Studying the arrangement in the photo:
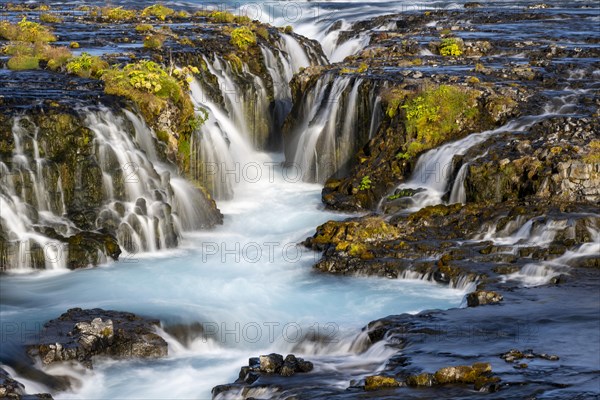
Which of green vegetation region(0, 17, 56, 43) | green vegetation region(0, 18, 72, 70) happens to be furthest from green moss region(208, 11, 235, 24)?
green vegetation region(0, 17, 56, 43)

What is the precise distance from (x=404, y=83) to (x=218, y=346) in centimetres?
1472

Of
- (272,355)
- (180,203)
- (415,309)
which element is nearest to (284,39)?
(180,203)

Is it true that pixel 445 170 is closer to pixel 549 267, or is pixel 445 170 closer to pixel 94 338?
pixel 549 267

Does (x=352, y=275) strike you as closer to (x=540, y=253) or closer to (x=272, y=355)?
(x=540, y=253)

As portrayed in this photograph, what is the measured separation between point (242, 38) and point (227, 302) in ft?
66.4

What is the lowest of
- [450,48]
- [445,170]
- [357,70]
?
[445,170]

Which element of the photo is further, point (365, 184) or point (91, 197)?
point (365, 184)

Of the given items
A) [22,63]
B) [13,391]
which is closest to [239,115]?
[22,63]

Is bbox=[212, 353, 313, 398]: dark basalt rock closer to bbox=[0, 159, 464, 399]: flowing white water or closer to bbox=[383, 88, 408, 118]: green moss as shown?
bbox=[0, 159, 464, 399]: flowing white water

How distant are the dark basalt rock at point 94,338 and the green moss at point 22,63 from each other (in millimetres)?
15309

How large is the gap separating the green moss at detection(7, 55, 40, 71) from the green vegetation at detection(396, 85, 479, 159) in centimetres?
1307

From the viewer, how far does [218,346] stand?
2005 centimetres

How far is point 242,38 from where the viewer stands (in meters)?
40.4

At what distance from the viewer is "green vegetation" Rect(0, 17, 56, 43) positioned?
3872 cm
